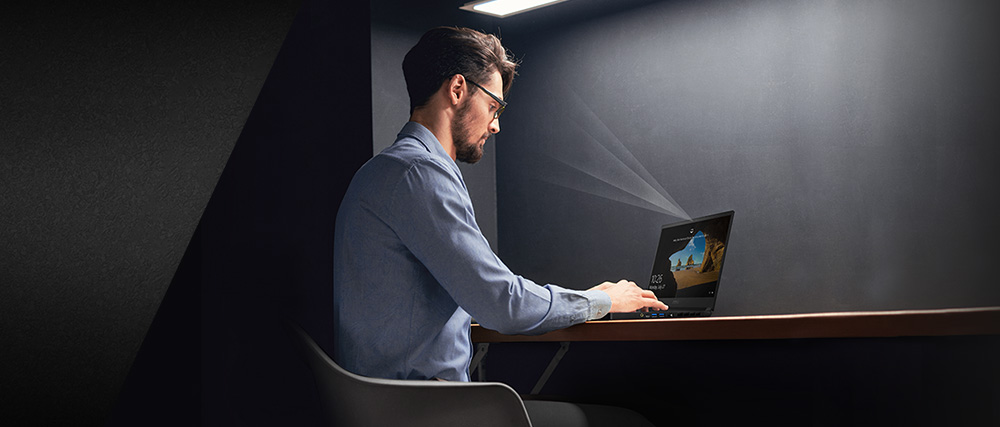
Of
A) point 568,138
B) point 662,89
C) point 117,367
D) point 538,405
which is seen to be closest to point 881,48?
point 662,89

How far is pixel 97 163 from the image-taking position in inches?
107

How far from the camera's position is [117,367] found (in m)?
2.89

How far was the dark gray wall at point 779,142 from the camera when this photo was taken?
7.58 feet

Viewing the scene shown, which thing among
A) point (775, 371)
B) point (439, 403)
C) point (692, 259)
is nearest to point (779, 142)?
point (692, 259)

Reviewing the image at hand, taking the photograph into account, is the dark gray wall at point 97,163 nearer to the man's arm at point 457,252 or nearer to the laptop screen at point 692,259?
the man's arm at point 457,252

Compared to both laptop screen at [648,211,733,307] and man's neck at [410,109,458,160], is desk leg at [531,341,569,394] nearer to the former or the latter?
laptop screen at [648,211,733,307]

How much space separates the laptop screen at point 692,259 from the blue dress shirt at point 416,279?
0.90 meters

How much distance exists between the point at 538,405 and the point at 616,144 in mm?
1538

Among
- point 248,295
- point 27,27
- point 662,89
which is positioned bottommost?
point 248,295

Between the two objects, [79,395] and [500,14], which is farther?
[500,14]

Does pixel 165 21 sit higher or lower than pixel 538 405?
higher

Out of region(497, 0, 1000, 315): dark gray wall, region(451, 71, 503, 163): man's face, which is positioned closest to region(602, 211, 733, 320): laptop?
region(497, 0, 1000, 315): dark gray wall

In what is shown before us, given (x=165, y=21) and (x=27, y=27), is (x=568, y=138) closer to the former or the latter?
(x=165, y=21)

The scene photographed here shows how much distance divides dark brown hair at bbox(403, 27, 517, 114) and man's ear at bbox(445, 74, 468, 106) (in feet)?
0.04
